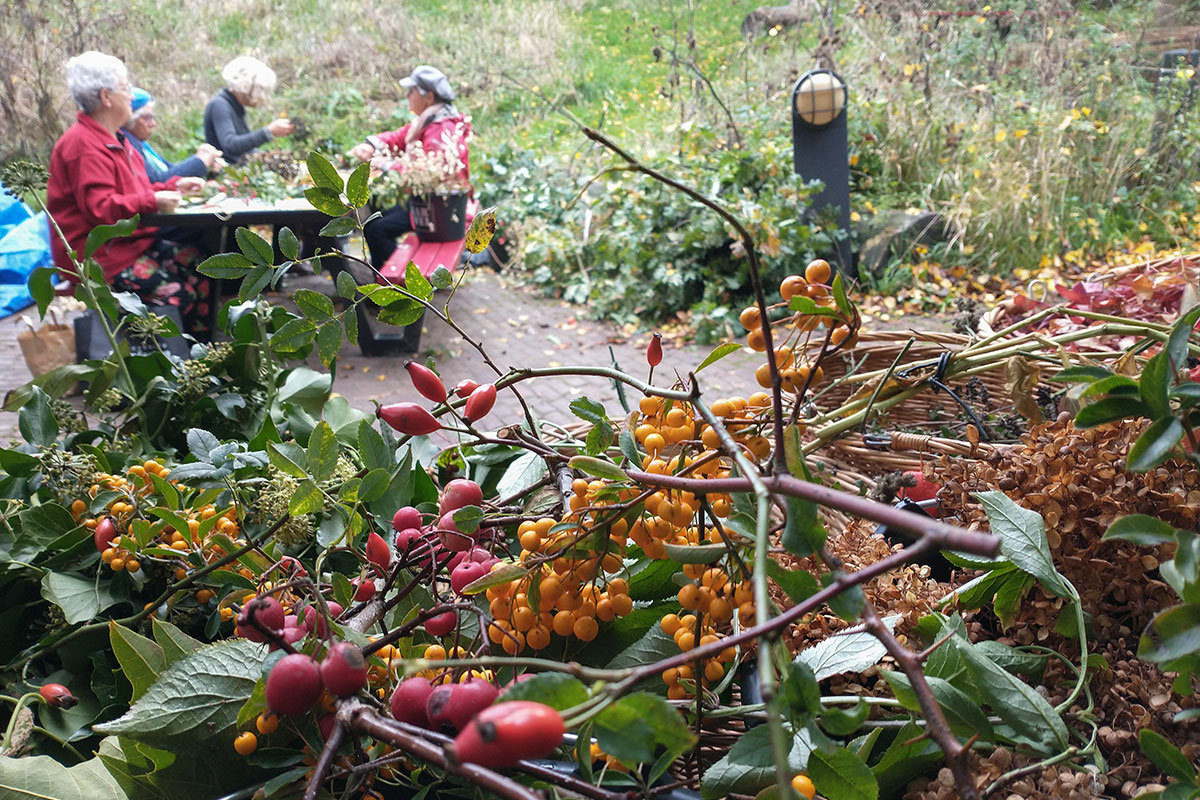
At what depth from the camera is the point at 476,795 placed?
0.61 m

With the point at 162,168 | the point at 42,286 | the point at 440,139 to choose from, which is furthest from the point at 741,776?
the point at 162,168

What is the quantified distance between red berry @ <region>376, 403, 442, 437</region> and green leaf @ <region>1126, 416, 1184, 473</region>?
50cm

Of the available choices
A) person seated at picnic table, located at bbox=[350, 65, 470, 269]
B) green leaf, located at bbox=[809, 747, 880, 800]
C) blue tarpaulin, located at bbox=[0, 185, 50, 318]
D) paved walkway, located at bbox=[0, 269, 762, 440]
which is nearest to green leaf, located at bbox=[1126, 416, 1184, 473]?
green leaf, located at bbox=[809, 747, 880, 800]

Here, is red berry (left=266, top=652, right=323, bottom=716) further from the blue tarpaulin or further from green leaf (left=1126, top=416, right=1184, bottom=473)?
the blue tarpaulin

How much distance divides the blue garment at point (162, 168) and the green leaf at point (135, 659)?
4815 millimetres

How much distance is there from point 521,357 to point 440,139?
1603 millimetres

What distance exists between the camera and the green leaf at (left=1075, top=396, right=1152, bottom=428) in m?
0.57

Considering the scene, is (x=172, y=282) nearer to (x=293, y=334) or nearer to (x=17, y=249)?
(x=17, y=249)

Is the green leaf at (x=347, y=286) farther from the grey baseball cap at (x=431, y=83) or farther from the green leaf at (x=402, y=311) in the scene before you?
the grey baseball cap at (x=431, y=83)

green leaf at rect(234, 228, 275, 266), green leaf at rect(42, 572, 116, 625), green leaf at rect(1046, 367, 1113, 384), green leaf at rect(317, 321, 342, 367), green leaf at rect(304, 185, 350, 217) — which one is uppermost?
green leaf at rect(304, 185, 350, 217)

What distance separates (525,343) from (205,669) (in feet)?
15.1

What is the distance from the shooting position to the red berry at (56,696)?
2.86 ft

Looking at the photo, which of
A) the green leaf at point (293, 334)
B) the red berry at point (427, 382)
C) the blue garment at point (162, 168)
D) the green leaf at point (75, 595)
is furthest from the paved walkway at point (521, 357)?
the red berry at point (427, 382)

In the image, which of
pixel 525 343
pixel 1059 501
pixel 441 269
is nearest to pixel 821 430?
pixel 1059 501
